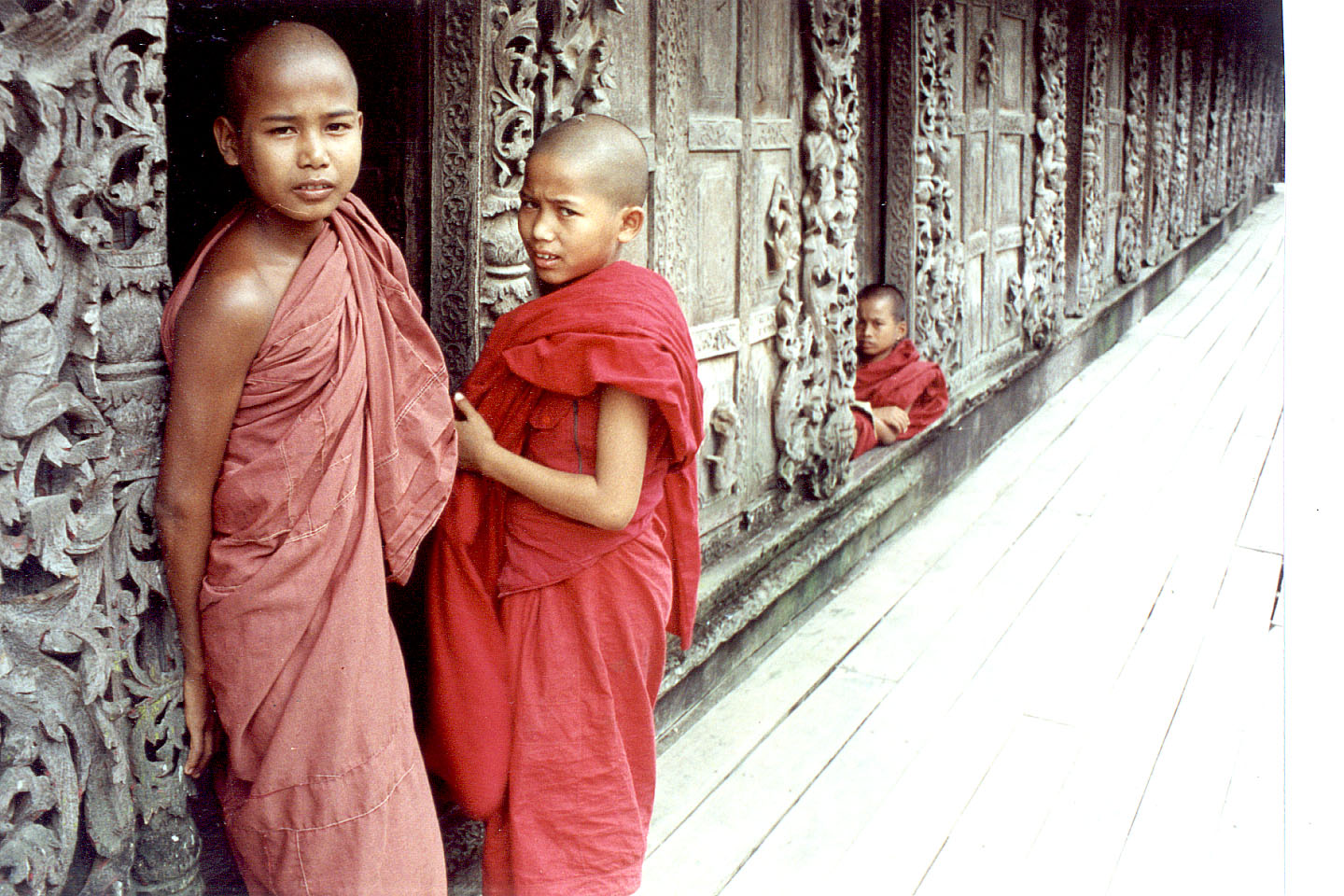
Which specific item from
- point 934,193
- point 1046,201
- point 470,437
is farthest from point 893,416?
point 470,437

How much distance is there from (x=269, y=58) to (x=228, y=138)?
13cm

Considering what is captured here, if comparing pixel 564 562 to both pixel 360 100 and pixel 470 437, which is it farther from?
pixel 360 100

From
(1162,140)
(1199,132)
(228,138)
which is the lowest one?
(228,138)

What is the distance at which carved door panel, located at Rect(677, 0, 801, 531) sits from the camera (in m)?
3.49

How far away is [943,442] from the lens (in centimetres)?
562

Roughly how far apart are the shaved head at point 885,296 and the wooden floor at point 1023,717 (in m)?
0.89

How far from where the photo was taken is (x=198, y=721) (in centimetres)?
181

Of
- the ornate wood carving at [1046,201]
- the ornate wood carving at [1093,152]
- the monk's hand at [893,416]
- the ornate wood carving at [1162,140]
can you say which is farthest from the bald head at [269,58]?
the ornate wood carving at [1162,140]

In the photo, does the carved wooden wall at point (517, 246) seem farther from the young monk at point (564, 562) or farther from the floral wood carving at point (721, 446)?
the young monk at point (564, 562)

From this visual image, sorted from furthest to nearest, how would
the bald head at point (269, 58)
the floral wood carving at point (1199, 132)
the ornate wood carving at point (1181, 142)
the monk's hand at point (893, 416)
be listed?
the floral wood carving at point (1199, 132) → the ornate wood carving at point (1181, 142) → the monk's hand at point (893, 416) → the bald head at point (269, 58)

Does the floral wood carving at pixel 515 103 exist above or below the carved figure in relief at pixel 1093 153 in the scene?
below

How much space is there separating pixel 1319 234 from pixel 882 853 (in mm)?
1866

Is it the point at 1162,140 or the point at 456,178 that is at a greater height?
the point at 1162,140

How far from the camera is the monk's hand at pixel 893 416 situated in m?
5.02
